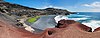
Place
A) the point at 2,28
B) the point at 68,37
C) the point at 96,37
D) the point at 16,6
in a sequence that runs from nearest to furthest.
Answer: the point at 96,37, the point at 68,37, the point at 2,28, the point at 16,6

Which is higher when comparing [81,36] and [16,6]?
[81,36]

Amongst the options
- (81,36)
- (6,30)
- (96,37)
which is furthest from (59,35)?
(6,30)

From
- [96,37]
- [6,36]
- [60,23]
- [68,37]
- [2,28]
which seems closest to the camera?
[96,37]

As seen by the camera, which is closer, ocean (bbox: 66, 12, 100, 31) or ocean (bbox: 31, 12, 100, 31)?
ocean (bbox: 31, 12, 100, 31)

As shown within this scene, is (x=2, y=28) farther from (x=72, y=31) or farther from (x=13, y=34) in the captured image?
(x=72, y=31)

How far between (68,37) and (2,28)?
80.1 inches

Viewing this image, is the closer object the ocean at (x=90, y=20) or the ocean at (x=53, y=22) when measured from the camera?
the ocean at (x=53, y=22)

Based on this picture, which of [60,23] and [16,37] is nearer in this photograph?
[16,37]

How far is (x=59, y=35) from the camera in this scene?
189 inches

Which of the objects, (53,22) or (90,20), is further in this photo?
(90,20)

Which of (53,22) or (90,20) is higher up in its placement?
(53,22)

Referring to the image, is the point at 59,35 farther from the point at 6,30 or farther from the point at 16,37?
the point at 6,30

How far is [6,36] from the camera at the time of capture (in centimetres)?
539

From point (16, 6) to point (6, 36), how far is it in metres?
69.9
